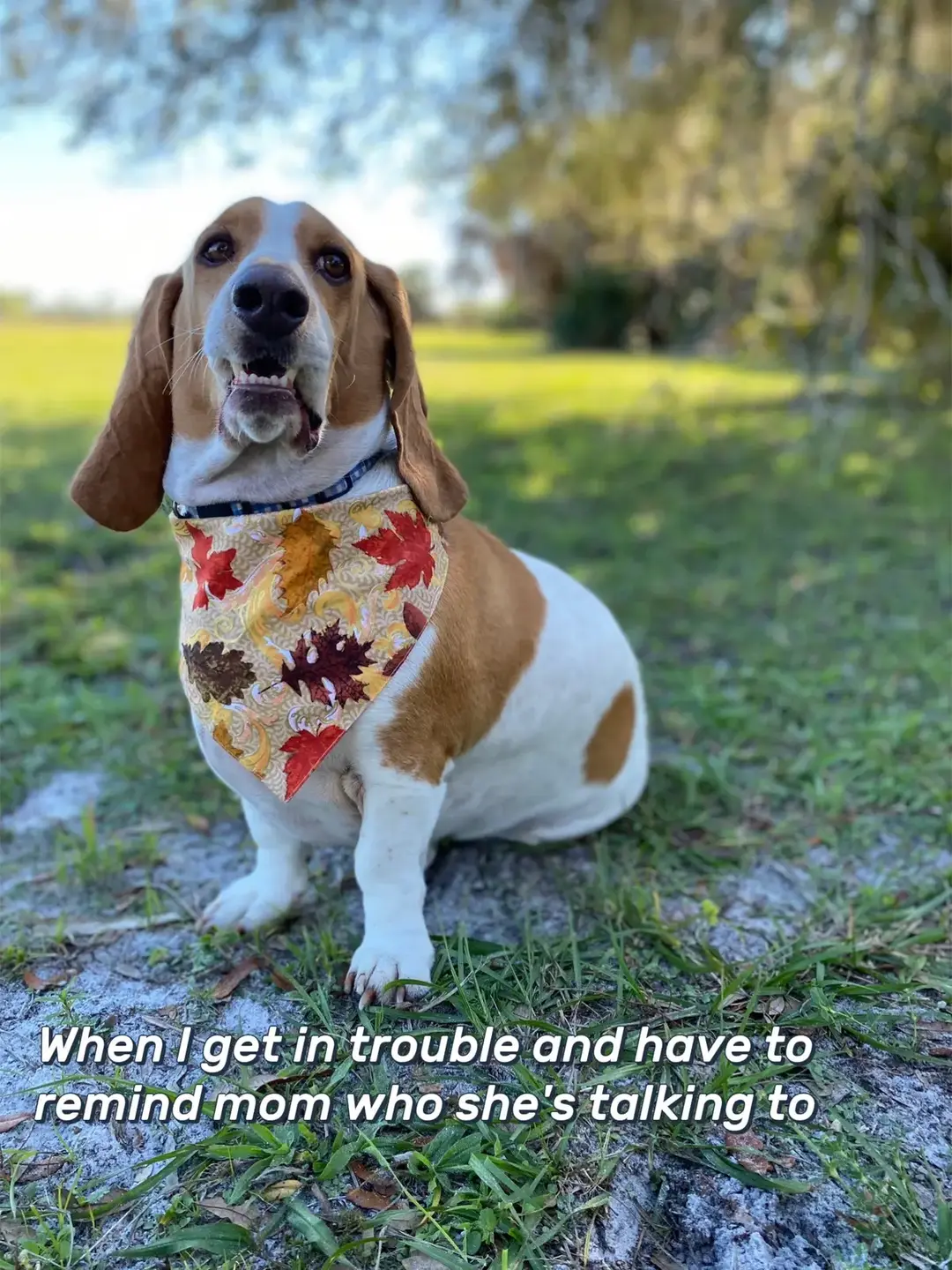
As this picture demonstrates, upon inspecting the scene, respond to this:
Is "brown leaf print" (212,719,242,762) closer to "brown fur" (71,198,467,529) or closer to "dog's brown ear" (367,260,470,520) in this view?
"brown fur" (71,198,467,529)

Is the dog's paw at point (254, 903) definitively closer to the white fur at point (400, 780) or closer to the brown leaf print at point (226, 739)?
the white fur at point (400, 780)

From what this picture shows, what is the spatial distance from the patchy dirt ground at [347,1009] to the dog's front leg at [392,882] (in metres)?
0.12

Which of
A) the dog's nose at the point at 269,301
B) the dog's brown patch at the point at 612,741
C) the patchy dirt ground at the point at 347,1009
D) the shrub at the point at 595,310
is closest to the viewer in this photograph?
the patchy dirt ground at the point at 347,1009

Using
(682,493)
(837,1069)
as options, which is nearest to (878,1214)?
(837,1069)

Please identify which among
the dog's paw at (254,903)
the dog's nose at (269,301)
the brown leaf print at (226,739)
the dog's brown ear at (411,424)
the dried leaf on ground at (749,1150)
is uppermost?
the dog's nose at (269,301)

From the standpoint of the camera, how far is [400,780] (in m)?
2.17

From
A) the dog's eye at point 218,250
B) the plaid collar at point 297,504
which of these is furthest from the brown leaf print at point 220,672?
the dog's eye at point 218,250

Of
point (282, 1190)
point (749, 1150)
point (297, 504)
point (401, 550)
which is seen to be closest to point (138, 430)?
point (297, 504)

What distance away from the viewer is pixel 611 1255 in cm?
162

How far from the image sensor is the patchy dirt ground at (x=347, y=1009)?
1.66m

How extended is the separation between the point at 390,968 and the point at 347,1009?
0.41 feet

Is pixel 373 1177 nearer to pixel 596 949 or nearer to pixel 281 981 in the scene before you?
pixel 281 981

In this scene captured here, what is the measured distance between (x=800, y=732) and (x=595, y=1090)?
197 cm

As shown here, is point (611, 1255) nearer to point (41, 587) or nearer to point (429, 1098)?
point (429, 1098)
